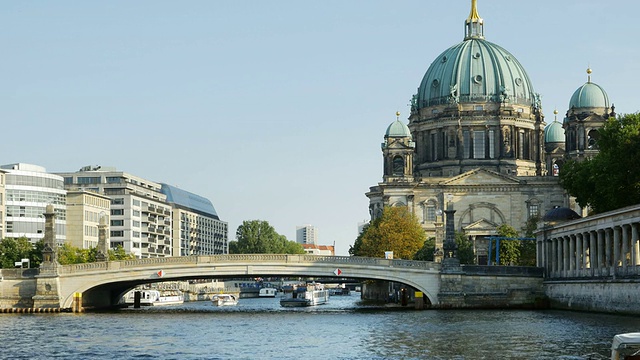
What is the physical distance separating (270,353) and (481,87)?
127 m

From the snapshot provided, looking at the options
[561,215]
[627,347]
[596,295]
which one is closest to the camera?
[627,347]

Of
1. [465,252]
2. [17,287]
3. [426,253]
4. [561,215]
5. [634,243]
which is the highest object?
[561,215]

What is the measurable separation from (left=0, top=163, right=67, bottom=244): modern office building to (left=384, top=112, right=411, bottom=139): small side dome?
49131mm

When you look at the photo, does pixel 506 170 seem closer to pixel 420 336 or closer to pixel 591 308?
pixel 591 308

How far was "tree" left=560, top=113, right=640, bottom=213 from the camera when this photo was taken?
105688 mm

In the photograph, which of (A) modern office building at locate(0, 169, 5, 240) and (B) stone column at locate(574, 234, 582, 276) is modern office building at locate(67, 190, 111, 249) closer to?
(A) modern office building at locate(0, 169, 5, 240)

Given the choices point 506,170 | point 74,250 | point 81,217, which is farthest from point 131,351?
point 506,170

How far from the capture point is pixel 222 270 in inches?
4414

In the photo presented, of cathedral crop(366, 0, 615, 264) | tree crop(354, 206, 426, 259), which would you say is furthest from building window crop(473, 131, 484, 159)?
tree crop(354, 206, 426, 259)

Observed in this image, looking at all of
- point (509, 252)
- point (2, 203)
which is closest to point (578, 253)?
point (509, 252)

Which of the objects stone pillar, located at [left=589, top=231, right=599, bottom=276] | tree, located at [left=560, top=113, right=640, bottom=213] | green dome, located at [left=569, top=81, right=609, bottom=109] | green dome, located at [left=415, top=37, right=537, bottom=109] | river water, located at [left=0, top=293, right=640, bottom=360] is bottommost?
river water, located at [left=0, top=293, right=640, bottom=360]

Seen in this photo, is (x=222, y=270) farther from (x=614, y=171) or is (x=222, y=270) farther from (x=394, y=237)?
(x=394, y=237)

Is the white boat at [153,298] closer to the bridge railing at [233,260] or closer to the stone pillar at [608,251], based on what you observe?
the bridge railing at [233,260]

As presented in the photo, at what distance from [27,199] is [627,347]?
4831 inches
